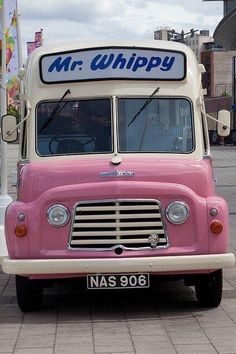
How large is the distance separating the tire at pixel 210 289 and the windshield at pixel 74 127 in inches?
66.3

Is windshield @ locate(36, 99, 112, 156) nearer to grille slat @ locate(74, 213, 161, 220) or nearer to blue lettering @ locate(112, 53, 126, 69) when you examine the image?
blue lettering @ locate(112, 53, 126, 69)

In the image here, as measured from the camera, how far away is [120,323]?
7.44 metres

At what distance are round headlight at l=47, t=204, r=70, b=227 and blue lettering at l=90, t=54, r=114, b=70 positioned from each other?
164 centimetres

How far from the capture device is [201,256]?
24.3ft

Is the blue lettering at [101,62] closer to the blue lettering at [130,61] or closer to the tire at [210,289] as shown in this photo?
the blue lettering at [130,61]

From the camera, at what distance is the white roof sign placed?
8.21 m

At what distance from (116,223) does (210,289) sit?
49.5 inches

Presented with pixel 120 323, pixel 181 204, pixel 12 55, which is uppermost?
pixel 12 55

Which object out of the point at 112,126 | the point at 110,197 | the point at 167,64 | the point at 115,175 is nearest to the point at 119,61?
the point at 167,64

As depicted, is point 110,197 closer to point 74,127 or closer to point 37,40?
point 74,127

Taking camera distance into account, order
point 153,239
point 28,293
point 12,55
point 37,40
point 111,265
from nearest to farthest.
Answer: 1. point 111,265
2. point 153,239
3. point 28,293
4. point 12,55
5. point 37,40

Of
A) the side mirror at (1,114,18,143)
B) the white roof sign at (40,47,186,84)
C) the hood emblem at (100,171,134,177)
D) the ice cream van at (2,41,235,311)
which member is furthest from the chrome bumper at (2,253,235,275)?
the white roof sign at (40,47,186,84)

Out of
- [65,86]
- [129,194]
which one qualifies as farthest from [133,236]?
[65,86]

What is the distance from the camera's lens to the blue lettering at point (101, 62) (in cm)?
820
